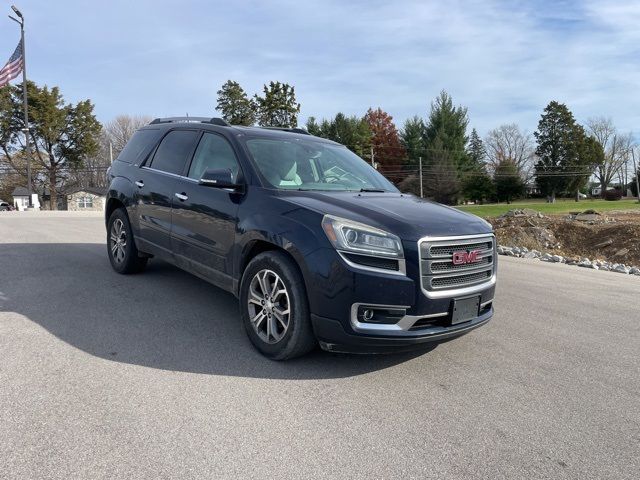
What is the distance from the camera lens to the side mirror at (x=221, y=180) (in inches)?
160

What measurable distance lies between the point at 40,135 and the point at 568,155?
69072mm

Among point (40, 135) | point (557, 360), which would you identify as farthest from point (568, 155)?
point (557, 360)

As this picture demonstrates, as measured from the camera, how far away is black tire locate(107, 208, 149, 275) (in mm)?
6090

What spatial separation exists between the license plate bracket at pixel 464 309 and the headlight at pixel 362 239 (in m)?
0.60

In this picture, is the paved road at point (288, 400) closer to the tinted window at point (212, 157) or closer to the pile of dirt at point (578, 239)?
the tinted window at point (212, 157)

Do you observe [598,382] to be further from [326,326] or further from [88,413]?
[88,413]

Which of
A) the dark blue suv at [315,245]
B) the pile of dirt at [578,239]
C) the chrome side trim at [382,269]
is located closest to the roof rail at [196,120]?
the dark blue suv at [315,245]

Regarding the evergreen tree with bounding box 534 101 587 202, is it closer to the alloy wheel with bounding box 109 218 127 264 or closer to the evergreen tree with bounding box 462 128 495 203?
the evergreen tree with bounding box 462 128 495 203

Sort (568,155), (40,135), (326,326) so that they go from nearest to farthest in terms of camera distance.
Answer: (326,326) → (40,135) → (568,155)

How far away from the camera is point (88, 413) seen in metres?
2.93

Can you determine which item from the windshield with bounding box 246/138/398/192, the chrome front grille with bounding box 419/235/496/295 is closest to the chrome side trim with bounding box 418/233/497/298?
the chrome front grille with bounding box 419/235/496/295

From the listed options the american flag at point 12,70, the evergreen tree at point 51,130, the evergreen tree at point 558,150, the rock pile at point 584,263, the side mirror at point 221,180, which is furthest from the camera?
the evergreen tree at point 558,150

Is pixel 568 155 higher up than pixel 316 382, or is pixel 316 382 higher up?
pixel 568 155

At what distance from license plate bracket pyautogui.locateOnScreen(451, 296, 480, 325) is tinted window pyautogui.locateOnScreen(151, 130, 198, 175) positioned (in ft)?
10.5
